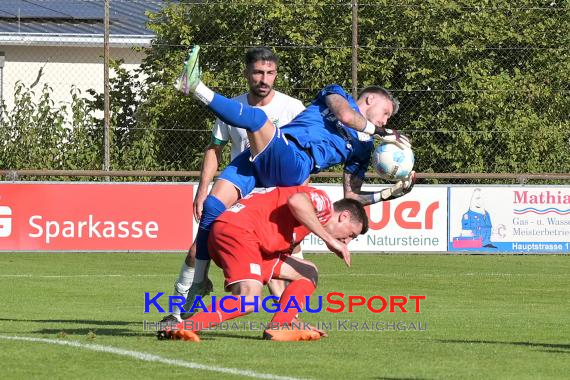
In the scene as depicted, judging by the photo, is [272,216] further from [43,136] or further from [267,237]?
[43,136]

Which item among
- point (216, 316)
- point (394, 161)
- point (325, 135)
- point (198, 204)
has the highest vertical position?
point (325, 135)

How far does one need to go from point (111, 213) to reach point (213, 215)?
12431 mm

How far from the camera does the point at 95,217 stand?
70.3 ft

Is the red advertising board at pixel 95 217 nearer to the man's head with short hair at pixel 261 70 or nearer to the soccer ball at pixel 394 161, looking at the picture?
the man's head with short hair at pixel 261 70

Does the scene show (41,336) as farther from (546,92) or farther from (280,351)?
(546,92)

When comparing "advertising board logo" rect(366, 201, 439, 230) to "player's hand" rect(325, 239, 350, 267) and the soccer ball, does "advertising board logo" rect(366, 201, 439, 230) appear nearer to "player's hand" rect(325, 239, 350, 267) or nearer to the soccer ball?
the soccer ball

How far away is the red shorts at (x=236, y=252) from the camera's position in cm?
862

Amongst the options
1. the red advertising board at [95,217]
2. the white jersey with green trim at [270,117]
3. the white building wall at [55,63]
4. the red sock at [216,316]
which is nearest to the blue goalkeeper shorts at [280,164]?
the red sock at [216,316]

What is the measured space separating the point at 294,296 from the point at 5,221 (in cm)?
1276

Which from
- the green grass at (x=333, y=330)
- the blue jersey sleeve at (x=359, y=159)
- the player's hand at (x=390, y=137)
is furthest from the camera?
the blue jersey sleeve at (x=359, y=159)

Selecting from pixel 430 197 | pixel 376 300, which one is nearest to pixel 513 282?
pixel 376 300

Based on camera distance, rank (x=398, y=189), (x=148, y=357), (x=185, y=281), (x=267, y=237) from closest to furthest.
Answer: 1. (x=148, y=357)
2. (x=267, y=237)
3. (x=398, y=189)
4. (x=185, y=281)

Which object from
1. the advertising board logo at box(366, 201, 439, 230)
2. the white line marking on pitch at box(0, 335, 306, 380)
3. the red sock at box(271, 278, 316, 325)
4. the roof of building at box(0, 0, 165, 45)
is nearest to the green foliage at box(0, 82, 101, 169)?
the advertising board logo at box(366, 201, 439, 230)

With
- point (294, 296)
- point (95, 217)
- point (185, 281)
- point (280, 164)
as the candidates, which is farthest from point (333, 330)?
point (95, 217)
